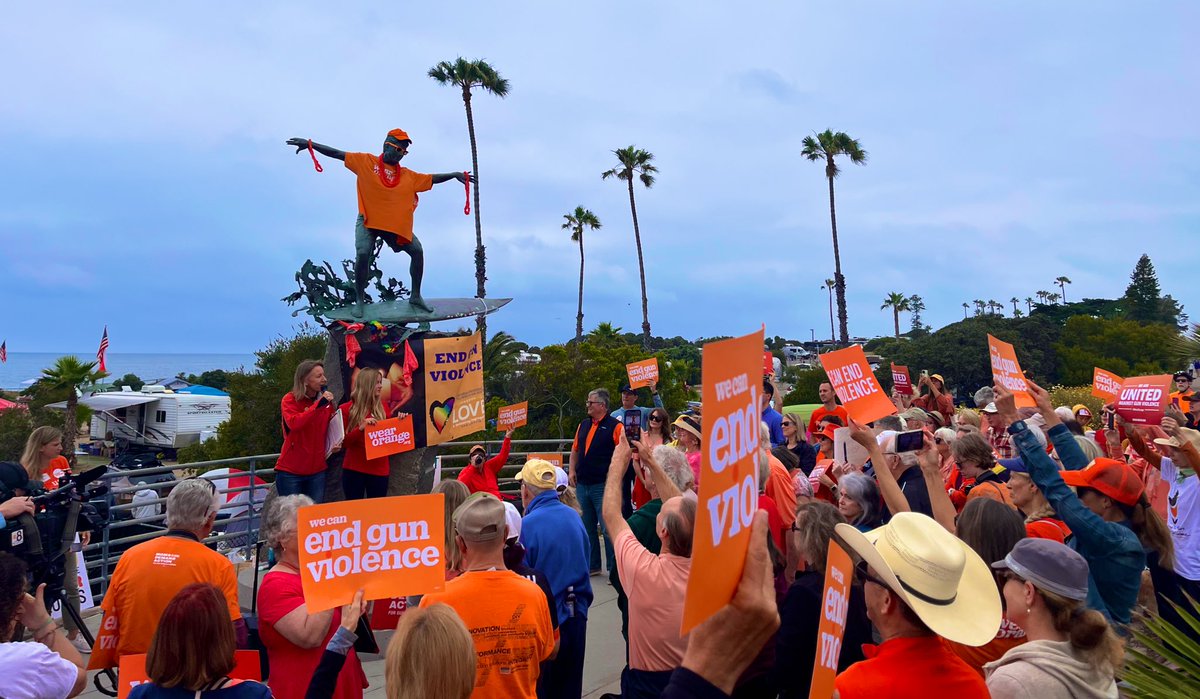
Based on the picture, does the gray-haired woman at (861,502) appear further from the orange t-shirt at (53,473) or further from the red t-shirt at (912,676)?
the orange t-shirt at (53,473)

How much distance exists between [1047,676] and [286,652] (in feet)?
9.34

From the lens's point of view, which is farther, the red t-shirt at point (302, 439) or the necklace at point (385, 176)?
the necklace at point (385, 176)

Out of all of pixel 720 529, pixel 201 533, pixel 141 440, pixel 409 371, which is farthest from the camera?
pixel 141 440

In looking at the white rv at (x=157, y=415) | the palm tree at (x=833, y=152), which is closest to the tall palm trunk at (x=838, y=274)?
the palm tree at (x=833, y=152)

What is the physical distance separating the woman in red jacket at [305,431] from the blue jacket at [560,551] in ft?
11.4

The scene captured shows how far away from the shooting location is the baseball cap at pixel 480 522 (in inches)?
130

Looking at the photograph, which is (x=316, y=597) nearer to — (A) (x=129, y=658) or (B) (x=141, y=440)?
(A) (x=129, y=658)

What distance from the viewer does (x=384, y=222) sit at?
1203 centimetres

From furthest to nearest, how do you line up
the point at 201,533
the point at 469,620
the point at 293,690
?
the point at 201,533 < the point at 293,690 < the point at 469,620

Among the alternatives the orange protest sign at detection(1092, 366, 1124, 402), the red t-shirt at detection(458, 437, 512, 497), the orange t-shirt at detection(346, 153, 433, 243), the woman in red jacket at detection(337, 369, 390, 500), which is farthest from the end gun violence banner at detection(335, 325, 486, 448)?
the orange protest sign at detection(1092, 366, 1124, 402)

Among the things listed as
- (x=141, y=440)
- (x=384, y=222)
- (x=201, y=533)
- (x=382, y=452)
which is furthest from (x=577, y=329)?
(x=201, y=533)

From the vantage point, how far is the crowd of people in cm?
245

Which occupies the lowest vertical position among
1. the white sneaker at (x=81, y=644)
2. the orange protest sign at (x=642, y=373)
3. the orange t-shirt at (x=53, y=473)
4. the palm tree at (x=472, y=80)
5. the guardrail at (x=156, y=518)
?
the white sneaker at (x=81, y=644)

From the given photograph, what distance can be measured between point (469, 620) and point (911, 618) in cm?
160
